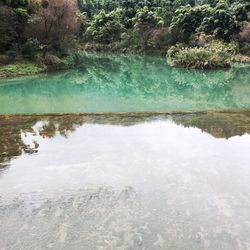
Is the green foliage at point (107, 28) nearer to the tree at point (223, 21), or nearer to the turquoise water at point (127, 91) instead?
the tree at point (223, 21)

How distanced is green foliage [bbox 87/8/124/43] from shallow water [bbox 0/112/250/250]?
28.1 m

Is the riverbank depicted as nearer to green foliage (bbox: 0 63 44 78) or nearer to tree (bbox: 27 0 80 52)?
green foliage (bbox: 0 63 44 78)

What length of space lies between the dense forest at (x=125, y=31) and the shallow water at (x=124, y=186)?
10446 millimetres

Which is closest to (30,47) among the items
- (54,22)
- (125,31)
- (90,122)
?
(54,22)

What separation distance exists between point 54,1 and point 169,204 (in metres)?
16.8

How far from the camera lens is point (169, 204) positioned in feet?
16.6

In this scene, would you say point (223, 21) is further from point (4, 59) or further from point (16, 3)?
point (4, 59)

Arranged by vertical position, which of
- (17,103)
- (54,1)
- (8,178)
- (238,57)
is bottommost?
(238,57)

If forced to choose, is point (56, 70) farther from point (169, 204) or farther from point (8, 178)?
point (169, 204)

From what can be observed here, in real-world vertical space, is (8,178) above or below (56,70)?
above

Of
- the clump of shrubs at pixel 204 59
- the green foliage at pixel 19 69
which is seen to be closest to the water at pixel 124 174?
the green foliage at pixel 19 69

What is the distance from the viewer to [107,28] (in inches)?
1401

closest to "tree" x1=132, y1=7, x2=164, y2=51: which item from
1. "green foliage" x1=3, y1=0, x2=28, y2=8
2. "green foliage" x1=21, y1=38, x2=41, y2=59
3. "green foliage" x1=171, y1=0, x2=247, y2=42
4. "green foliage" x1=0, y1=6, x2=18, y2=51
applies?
"green foliage" x1=171, y1=0, x2=247, y2=42

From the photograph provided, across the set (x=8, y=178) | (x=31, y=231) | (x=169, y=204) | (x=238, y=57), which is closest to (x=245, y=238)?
(x=169, y=204)
